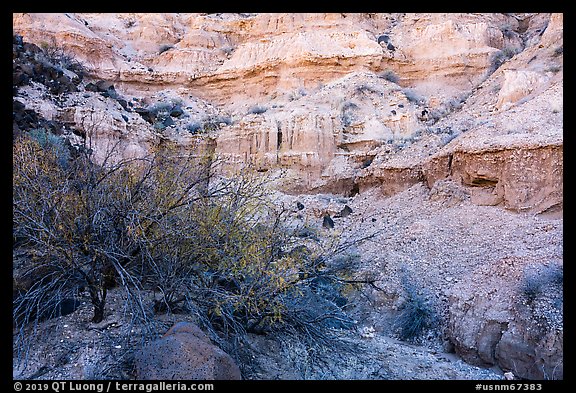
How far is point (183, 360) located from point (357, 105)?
757 inches

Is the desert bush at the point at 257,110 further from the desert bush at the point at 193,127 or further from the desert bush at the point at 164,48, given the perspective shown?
the desert bush at the point at 164,48

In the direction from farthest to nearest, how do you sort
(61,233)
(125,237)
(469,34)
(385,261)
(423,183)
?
(469,34) → (423,183) → (385,261) → (125,237) → (61,233)

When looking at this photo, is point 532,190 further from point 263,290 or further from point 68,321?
point 68,321

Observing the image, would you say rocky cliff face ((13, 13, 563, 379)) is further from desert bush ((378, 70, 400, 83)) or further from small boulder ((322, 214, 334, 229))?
small boulder ((322, 214, 334, 229))

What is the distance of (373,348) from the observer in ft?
21.0

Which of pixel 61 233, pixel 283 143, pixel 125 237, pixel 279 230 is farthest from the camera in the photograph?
pixel 283 143

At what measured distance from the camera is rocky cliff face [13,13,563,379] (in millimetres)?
10039

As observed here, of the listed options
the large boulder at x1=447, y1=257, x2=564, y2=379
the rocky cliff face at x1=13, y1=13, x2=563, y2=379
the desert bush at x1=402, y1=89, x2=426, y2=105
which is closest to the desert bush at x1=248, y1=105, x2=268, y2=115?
the rocky cliff face at x1=13, y1=13, x2=563, y2=379

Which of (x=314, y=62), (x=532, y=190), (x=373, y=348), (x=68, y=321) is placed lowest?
(x=373, y=348)

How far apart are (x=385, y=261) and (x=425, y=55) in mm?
19033

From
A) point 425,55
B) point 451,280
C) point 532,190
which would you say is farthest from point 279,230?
point 425,55

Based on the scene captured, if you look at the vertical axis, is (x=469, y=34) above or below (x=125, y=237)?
above

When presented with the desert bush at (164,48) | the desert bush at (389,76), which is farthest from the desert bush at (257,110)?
the desert bush at (164,48)

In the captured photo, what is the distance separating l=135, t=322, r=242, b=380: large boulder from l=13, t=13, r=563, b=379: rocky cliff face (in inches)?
119
